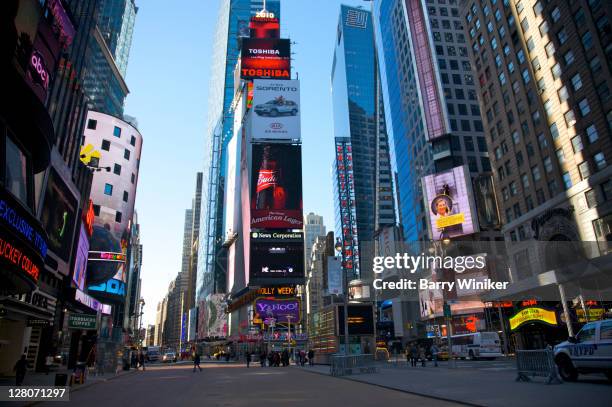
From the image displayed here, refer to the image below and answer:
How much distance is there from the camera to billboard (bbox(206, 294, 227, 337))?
411 feet

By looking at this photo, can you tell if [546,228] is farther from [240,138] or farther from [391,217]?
[391,217]

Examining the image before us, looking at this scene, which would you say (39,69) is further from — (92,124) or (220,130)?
(220,130)

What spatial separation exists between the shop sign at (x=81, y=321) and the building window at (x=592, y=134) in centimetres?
4888

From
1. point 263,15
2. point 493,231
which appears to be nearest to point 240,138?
point 263,15

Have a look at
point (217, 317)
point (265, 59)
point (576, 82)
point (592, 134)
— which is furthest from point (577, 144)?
point (217, 317)

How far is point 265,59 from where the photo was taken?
119 meters

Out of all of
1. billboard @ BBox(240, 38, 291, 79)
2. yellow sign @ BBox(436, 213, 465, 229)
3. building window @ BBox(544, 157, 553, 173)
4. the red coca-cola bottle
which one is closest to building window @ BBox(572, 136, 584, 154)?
building window @ BBox(544, 157, 553, 173)

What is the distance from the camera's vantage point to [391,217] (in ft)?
514

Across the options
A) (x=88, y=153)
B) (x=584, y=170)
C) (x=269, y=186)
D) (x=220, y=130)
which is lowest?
(x=584, y=170)

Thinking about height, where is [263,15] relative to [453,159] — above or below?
above

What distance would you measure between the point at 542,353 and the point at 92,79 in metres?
106

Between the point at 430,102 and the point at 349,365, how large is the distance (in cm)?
7324

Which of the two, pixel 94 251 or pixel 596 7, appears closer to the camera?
pixel 596 7

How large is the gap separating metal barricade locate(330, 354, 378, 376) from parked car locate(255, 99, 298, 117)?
87.7m
